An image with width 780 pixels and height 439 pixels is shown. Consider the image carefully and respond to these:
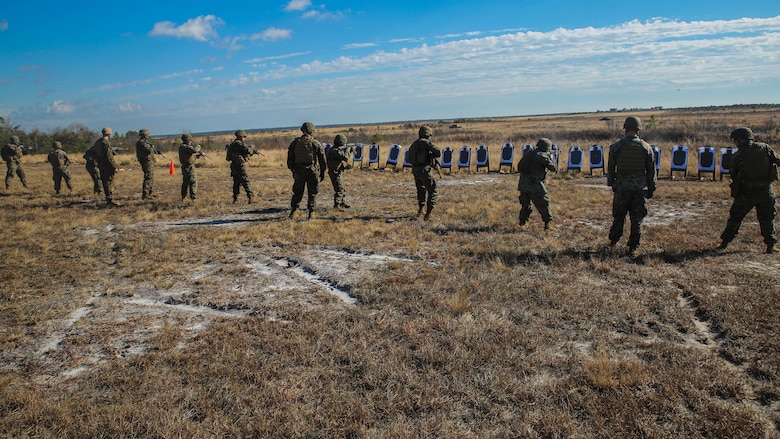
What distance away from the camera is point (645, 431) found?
324cm

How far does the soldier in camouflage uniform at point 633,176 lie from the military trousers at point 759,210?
4.89 ft

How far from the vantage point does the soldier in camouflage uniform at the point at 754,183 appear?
7.32 m

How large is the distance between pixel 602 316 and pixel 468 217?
5946 mm

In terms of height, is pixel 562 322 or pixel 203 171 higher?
pixel 203 171

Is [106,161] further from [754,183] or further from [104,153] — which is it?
[754,183]

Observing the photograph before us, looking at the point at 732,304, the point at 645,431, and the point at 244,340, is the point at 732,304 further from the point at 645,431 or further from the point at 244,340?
the point at 244,340

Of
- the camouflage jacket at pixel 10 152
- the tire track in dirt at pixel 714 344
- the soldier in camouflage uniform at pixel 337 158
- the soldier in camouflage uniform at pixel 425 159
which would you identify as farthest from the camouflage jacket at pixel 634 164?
the camouflage jacket at pixel 10 152

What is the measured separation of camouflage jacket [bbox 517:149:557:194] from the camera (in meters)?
9.22

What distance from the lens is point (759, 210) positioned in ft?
24.6

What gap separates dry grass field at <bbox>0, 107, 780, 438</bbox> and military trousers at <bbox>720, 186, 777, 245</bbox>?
0.33 m

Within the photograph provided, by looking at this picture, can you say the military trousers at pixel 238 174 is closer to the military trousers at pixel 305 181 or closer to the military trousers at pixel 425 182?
the military trousers at pixel 305 181

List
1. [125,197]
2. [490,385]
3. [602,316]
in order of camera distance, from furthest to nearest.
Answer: [125,197] < [602,316] < [490,385]

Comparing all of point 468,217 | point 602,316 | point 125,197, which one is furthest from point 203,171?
point 602,316

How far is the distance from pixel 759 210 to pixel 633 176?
7.03 ft
